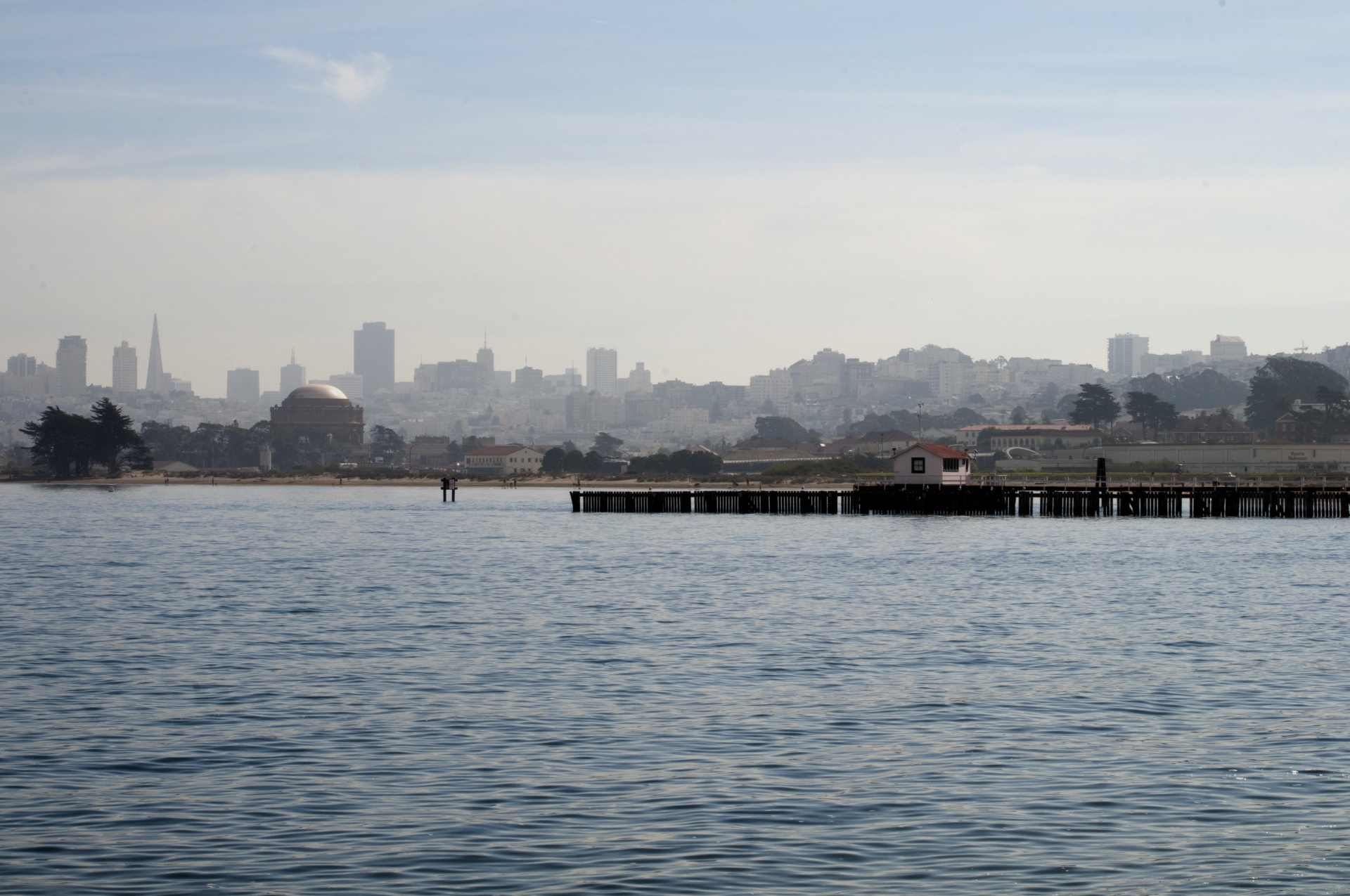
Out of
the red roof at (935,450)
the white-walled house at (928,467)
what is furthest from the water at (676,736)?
the red roof at (935,450)

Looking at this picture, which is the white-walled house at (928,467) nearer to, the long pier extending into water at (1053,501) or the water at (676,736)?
the long pier extending into water at (1053,501)

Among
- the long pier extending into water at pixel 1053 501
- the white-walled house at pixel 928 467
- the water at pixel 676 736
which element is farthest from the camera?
the white-walled house at pixel 928 467

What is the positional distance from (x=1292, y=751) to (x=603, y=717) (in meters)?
11.1

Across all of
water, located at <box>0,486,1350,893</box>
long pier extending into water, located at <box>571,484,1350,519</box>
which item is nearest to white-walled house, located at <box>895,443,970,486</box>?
long pier extending into water, located at <box>571,484,1350,519</box>

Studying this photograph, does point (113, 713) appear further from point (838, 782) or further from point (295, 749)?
point (838, 782)

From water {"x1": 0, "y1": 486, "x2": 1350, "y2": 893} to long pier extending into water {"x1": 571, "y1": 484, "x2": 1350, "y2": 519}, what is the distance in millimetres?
51602

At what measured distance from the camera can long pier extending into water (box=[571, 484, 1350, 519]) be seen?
343 ft

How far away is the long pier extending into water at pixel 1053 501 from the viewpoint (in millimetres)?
104438

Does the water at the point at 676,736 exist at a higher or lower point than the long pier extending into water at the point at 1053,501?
lower

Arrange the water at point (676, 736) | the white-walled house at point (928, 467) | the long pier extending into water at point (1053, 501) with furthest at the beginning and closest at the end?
1. the white-walled house at point (928, 467)
2. the long pier extending into water at point (1053, 501)
3. the water at point (676, 736)

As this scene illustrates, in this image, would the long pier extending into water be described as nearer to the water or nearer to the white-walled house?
the white-walled house

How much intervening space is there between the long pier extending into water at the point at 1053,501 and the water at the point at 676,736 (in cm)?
5160

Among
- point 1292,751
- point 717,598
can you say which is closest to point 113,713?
point 1292,751

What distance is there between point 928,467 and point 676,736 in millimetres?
85804
